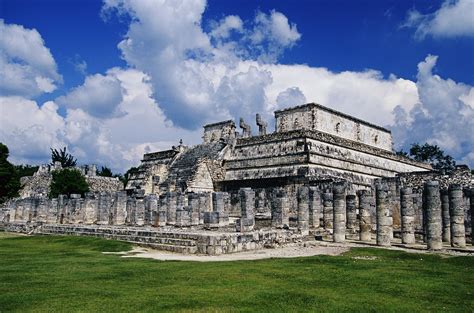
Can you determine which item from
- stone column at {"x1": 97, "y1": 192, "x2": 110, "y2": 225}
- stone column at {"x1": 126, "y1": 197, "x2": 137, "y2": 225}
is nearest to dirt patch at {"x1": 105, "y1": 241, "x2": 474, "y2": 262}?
stone column at {"x1": 126, "y1": 197, "x2": 137, "y2": 225}

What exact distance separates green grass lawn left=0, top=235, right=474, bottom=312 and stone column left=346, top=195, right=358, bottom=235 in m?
6.02

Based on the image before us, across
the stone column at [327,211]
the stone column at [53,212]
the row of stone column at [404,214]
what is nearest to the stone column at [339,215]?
the row of stone column at [404,214]

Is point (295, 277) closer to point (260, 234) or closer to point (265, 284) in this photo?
point (265, 284)

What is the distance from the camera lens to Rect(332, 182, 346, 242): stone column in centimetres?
1483

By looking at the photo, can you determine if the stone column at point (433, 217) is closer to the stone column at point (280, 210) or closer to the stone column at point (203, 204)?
the stone column at point (280, 210)

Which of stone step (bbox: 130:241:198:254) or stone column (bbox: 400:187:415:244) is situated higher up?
stone column (bbox: 400:187:415:244)

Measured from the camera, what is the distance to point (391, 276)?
25.2ft

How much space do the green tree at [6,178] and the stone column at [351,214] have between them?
90.4 feet

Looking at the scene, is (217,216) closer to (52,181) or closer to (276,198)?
(276,198)

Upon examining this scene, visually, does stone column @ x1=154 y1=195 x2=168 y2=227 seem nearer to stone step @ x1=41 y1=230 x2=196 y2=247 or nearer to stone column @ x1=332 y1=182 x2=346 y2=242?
stone step @ x1=41 y1=230 x2=196 y2=247

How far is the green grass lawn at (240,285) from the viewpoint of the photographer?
5441 mm

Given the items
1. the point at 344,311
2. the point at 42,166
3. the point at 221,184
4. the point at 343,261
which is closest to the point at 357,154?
the point at 221,184

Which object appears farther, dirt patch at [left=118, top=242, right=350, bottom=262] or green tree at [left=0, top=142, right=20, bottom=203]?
green tree at [left=0, top=142, right=20, bottom=203]

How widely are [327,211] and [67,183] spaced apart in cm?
2585
